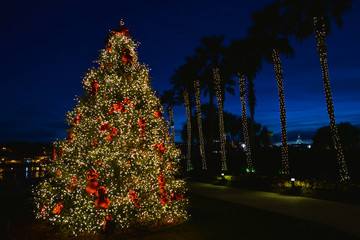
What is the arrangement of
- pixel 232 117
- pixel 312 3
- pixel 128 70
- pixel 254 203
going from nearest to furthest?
pixel 128 70 < pixel 254 203 < pixel 312 3 < pixel 232 117

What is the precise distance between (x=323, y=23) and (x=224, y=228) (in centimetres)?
1188

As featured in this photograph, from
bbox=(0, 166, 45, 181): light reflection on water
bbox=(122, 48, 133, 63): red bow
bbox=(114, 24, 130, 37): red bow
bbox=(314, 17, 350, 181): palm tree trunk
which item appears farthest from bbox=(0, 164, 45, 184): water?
bbox=(314, 17, 350, 181): palm tree trunk

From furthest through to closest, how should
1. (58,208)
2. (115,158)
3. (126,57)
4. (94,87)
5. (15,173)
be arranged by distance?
(15,173) → (126,57) → (94,87) → (115,158) → (58,208)

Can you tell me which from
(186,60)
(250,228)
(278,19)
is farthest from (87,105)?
(186,60)

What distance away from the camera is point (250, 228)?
775 cm

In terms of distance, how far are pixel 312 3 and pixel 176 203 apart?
481 inches

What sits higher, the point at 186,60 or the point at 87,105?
the point at 186,60

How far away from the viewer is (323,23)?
1398 cm

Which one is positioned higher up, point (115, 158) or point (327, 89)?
point (327, 89)

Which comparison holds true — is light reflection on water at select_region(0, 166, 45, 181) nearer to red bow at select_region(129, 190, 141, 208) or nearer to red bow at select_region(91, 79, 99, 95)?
red bow at select_region(91, 79, 99, 95)

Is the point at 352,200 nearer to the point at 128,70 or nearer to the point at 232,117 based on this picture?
the point at 128,70

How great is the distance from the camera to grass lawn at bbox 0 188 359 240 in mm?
7094

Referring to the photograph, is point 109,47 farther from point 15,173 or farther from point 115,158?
point 15,173

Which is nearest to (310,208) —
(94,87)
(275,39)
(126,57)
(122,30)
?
(126,57)
